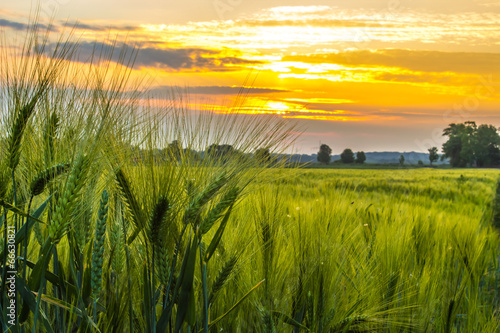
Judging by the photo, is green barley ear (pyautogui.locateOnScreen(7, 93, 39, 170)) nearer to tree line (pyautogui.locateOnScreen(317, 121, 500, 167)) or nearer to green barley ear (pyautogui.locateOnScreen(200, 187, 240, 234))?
green barley ear (pyautogui.locateOnScreen(200, 187, 240, 234))

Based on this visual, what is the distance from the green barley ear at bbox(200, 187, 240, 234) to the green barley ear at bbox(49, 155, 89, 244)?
0.36 metres

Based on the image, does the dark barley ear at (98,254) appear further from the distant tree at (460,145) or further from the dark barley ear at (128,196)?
the distant tree at (460,145)

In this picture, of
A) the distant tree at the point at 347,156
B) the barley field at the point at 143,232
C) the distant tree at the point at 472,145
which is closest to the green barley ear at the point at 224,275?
the barley field at the point at 143,232

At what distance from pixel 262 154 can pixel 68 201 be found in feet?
1.97

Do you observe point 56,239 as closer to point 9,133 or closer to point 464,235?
point 9,133

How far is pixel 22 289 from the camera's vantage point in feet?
3.97

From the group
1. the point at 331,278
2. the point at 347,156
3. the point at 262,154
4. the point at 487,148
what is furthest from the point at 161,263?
the point at 487,148

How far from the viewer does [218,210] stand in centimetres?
128

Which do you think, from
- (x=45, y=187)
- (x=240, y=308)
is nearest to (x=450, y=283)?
(x=240, y=308)

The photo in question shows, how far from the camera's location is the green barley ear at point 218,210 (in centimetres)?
127

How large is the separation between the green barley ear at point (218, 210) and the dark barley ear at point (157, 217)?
14cm

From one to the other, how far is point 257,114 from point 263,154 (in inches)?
5.2

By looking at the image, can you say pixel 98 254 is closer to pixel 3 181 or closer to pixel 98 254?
pixel 98 254

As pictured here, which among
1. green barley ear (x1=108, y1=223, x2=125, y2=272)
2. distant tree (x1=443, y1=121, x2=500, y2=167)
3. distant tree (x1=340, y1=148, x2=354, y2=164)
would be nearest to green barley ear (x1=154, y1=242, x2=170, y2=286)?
green barley ear (x1=108, y1=223, x2=125, y2=272)
